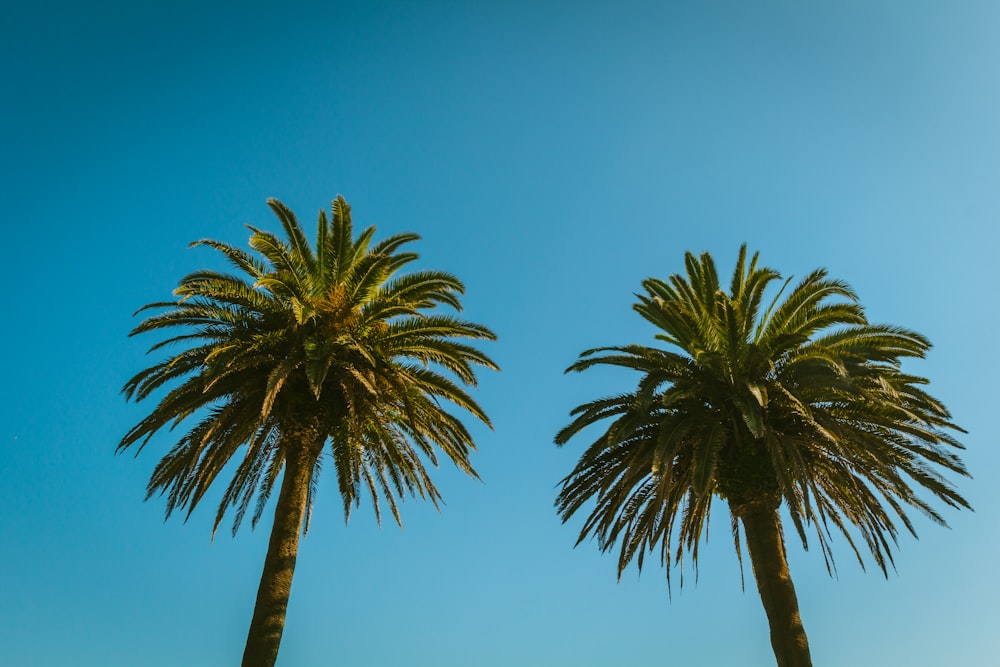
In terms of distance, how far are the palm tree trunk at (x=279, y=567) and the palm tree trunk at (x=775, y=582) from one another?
10.8 meters

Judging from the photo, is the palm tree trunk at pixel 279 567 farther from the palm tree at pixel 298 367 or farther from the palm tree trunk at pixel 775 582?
the palm tree trunk at pixel 775 582

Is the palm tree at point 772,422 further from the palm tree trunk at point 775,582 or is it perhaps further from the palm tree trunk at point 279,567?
the palm tree trunk at point 279,567

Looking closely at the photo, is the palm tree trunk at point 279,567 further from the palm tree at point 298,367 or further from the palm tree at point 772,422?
the palm tree at point 772,422

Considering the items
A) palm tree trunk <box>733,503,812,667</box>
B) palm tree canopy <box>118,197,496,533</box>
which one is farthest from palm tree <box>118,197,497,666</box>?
palm tree trunk <box>733,503,812,667</box>

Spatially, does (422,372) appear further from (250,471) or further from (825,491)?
(825,491)

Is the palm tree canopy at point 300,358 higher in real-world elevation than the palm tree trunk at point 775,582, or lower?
higher

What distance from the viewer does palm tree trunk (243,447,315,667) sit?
51.8 ft

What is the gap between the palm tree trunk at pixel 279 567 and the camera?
15781 mm

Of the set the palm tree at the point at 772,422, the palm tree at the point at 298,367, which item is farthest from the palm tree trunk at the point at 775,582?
the palm tree at the point at 298,367

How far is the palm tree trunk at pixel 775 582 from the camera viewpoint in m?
17.0

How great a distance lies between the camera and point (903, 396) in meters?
18.5

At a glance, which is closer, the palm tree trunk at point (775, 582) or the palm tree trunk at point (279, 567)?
the palm tree trunk at point (279, 567)

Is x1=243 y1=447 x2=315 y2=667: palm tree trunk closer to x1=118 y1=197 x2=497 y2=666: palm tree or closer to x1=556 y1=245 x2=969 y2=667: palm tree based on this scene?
x1=118 y1=197 x2=497 y2=666: palm tree

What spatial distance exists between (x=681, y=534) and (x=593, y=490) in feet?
9.66
